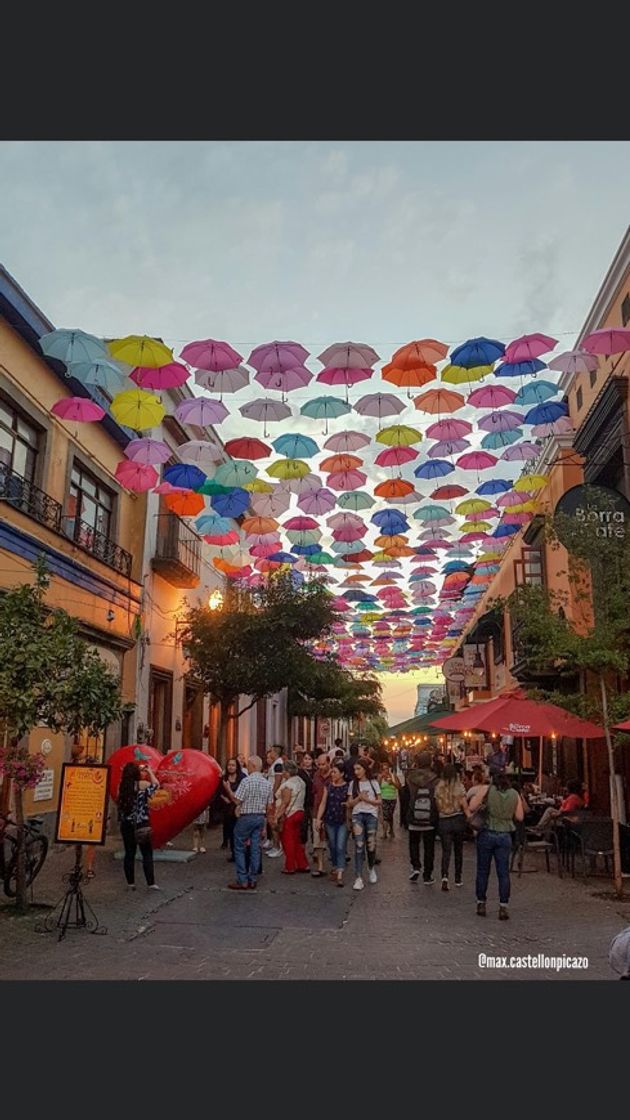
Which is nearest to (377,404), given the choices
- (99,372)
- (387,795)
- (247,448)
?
(247,448)

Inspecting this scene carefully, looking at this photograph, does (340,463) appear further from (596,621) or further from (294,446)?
(596,621)

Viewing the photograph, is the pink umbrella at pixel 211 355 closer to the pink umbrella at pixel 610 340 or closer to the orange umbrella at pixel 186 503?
the pink umbrella at pixel 610 340

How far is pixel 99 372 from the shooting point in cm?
1183

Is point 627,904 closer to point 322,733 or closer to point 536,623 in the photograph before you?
point 536,623

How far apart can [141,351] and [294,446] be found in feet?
12.8

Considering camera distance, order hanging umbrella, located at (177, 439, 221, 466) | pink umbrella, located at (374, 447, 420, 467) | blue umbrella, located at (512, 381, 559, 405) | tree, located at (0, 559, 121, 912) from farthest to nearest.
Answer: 1. pink umbrella, located at (374, 447, 420, 467)
2. hanging umbrella, located at (177, 439, 221, 466)
3. blue umbrella, located at (512, 381, 559, 405)
4. tree, located at (0, 559, 121, 912)

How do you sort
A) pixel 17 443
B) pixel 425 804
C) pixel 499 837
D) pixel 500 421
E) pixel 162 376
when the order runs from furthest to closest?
pixel 17 443 < pixel 500 421 < pixel 162 376 < pixel 425 804 < pixel 499 837

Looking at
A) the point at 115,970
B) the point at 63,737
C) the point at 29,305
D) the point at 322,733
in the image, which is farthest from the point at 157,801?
the point at 322,733

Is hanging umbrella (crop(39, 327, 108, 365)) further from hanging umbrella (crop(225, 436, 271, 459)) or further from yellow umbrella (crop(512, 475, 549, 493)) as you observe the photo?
yellow umbrella (crop(512, 475, 549, 493))

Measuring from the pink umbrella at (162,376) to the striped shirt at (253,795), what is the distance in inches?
221

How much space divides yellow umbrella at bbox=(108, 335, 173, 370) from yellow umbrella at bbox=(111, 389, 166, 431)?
155 centimetres

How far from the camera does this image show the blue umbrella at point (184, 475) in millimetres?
15344

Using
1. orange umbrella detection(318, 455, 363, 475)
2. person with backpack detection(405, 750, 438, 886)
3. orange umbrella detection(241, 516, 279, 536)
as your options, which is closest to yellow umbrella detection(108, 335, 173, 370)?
orange umbrella detection(318, 455, 363, 475)

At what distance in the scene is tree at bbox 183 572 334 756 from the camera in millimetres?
20438
